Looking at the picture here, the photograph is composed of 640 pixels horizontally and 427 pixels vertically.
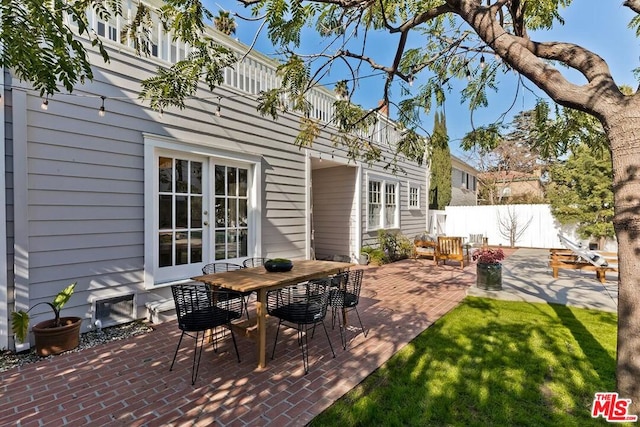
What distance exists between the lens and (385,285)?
6.93 metres

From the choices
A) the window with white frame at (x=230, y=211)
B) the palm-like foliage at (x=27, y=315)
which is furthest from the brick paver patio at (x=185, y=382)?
the window with white frame at (x=230, y=211)

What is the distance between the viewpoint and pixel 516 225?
1388 cm

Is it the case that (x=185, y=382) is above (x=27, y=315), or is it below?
below

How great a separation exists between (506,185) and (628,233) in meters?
22.8

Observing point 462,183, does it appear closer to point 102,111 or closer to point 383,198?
point 383,198

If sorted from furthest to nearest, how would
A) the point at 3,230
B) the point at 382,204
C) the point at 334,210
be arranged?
the point at 382,204, the point at 334,210, the point at 3,230

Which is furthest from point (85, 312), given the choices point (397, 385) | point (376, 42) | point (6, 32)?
point (376, 42)

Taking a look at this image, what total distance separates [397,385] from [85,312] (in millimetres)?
3858

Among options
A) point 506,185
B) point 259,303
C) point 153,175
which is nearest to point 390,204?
point 153,175

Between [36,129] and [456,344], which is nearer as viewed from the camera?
[36,129]

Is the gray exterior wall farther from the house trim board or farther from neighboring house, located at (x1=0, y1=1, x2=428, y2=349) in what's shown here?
the house trim board

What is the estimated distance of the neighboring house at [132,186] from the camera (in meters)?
3.48

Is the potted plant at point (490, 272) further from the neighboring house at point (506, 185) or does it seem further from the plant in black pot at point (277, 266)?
the neighboring house at point (506, 185)

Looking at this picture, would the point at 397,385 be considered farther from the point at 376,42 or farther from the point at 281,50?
the point at 376,42
